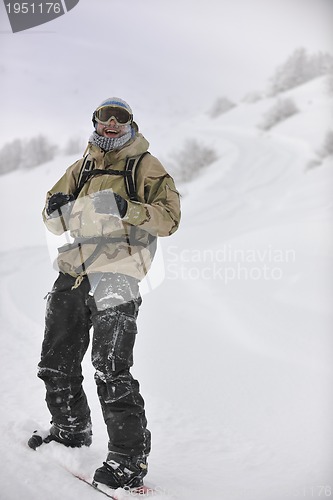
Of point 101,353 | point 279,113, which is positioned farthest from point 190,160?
point 101,353

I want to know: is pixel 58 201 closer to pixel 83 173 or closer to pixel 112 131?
pixel 83 173

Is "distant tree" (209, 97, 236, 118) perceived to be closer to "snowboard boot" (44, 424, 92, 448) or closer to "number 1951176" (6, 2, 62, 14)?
"number 1951176" (6, 2, 62, 14)

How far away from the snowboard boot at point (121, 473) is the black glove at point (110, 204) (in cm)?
118

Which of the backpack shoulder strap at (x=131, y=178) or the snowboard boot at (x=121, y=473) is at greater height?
the backpack shoulder strap at (x=131, y=178)

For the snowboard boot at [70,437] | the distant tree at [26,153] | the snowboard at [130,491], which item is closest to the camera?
the snowboard at [130,491]

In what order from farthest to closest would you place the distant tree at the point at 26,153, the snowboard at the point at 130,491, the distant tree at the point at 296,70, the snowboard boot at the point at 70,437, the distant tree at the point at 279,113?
the distant tree at the point at 296,70 < the distant tree at the point at 279,113 < the distant tree at the point at 26,153 < the snowboard boot at the point at 70,437 < the snowboard at the point at 130,491

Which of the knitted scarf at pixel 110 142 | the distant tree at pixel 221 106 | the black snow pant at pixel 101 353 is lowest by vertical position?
the black snow pant at pixel 101 353

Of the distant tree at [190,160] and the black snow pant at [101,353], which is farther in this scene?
the distant tree at [190,160]

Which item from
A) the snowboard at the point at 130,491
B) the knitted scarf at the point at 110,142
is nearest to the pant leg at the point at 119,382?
the snowboard at the point at 130,491

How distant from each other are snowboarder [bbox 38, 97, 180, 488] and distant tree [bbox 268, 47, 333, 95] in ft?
45.4

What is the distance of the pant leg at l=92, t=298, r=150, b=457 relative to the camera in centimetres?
264

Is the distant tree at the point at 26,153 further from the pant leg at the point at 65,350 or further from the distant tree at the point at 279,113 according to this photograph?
the pant leg at the point at 65,350

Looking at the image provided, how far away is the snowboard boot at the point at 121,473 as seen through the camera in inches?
103

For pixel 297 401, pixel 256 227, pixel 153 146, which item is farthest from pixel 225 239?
pixel 153 146
